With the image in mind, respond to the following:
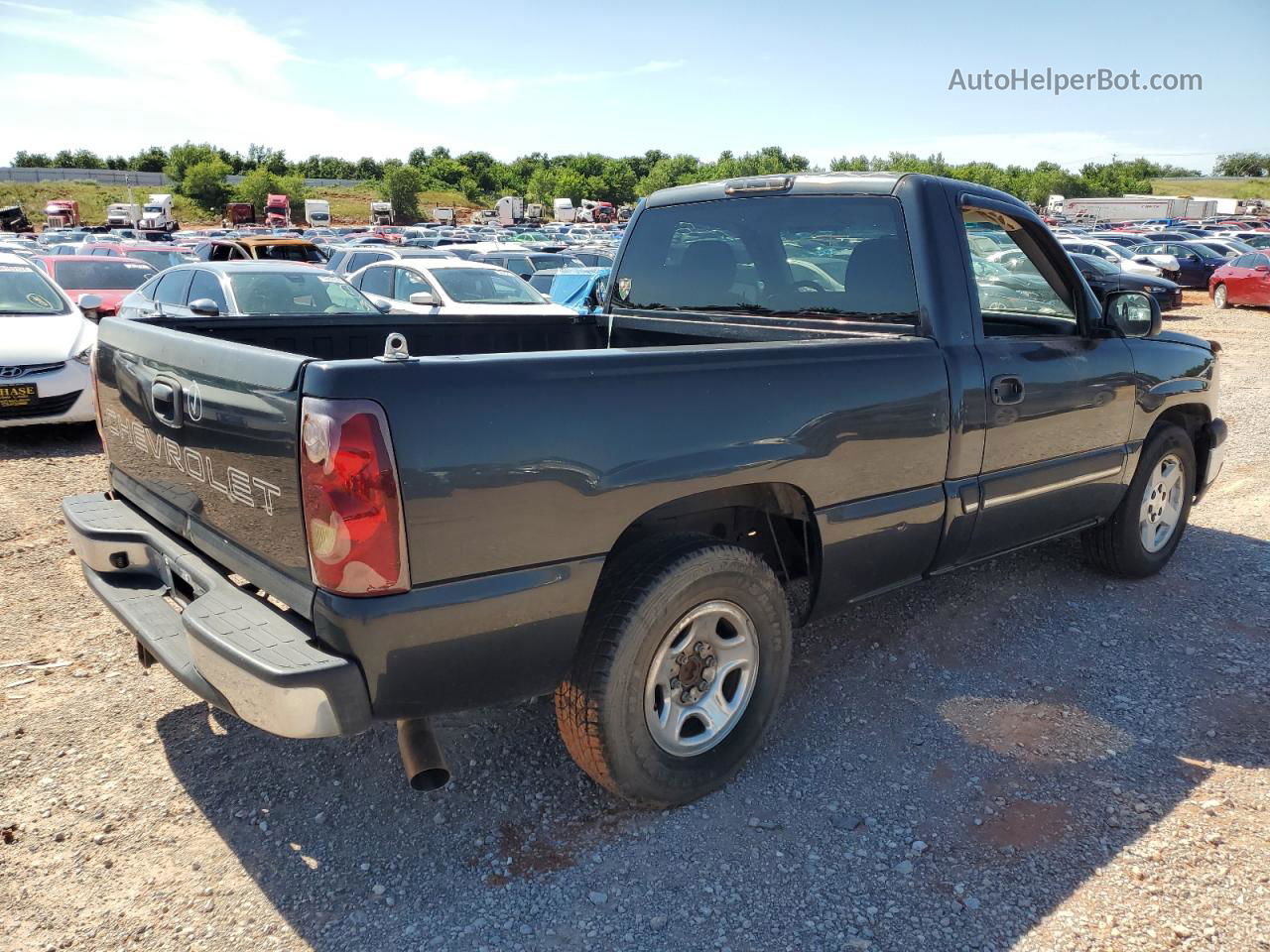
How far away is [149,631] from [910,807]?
244 centimetres

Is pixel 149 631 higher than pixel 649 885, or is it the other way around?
pixel 149 631

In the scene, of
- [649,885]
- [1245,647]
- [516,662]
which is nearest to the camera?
[516,662]

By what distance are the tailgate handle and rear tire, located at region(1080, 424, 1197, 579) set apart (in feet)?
13.8

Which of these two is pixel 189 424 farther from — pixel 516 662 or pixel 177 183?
pixel 177 183

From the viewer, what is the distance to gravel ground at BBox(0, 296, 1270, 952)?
248 centimetres

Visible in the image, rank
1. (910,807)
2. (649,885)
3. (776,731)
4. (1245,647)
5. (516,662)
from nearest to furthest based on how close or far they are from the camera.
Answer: (516,662) < (649,885) < (910,807) < (776,731) < (1245,647)

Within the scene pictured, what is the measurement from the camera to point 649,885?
8.62 ft

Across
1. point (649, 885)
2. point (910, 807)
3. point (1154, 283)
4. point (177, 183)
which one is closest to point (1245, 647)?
point (910, 807)

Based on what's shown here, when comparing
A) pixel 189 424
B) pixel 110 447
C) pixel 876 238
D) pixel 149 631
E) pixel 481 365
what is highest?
pixel 876 238

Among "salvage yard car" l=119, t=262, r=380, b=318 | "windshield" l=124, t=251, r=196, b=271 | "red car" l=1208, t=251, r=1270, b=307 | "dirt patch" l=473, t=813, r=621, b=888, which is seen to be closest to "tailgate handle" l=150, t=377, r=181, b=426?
"dirt patch" l=473, t=813, r=621, b=888

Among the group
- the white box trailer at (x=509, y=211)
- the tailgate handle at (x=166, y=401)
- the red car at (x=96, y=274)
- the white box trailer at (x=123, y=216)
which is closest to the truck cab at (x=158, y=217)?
the white box trailer at (x=123, y=216)

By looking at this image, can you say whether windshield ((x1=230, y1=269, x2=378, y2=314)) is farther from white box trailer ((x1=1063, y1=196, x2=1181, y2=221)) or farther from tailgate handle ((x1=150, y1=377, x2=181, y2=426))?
white box trailer ((x1=1063, y1=196, x2=1181, y2=221))

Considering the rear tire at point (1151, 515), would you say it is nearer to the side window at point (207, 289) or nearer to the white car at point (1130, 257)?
the side window at point (207, 289)

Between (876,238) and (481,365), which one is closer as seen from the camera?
(481,365)
